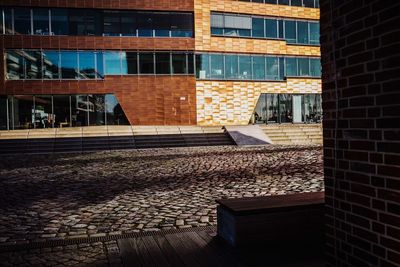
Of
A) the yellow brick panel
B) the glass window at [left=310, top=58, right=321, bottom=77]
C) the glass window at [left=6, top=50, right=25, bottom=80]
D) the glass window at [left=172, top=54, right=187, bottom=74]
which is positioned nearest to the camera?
the glass window at [left=6, top=50, right=25, bottom=80]

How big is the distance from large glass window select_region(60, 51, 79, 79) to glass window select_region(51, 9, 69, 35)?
1725 millimetres

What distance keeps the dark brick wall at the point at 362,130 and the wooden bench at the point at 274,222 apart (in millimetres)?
1404

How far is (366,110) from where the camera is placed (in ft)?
9.09

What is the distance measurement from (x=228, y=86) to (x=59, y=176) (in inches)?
915

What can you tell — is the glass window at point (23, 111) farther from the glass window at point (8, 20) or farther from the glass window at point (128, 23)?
the glass window at point (128, 23)

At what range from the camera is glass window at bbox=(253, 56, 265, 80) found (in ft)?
114

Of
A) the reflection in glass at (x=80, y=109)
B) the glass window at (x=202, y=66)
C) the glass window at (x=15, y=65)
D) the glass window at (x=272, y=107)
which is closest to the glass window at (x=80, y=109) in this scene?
the reflection in glass at (x=80, y=109)

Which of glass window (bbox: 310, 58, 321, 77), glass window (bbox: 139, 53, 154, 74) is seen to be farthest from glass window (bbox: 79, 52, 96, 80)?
glass window (bbox: 310, 58, 321, 77)

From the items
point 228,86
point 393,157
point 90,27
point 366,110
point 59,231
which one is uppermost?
point 90,27

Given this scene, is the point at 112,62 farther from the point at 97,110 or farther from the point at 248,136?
the point at 248,136

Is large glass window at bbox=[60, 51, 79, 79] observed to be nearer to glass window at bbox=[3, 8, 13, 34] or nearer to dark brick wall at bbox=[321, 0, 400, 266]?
glass window at bbox=[3, 8, 13, 34]

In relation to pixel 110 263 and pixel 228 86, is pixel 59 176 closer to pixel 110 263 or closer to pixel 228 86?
pixel 110 263

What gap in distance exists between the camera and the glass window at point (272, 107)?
116 ft

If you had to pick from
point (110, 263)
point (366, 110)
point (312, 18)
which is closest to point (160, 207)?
point (110, 263)
